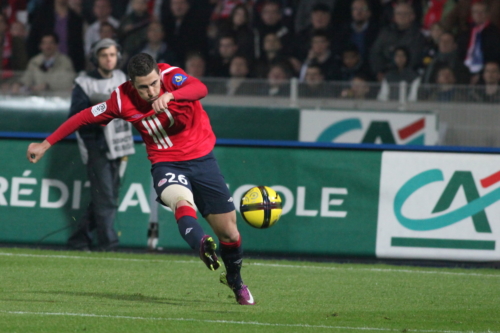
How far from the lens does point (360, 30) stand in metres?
16.4

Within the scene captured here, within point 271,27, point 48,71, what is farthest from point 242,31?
point 48,71

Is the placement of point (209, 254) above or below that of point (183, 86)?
below

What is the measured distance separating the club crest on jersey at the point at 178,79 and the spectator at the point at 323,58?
29.6 ft

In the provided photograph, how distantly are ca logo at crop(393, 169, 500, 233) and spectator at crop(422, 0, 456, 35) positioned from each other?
6.84 metres

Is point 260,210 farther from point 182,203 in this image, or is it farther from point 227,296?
point 227,296

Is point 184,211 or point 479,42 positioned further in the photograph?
point 479,42

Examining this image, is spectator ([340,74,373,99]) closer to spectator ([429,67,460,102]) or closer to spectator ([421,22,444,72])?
spectator ([429,67,460,102])

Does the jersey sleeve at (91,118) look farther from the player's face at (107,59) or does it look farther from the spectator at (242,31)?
the spectator at (242,31)

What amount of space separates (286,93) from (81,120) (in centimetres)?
823

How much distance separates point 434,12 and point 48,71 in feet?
23.6

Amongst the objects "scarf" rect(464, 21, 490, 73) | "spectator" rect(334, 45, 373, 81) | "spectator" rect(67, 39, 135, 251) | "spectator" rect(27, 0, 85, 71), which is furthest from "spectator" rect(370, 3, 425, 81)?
"spectator" rect(67, 39, 135, 251)

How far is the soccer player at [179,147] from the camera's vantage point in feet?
22.6

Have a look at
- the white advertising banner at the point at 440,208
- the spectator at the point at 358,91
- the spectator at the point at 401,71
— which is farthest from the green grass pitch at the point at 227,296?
the spectator at the point at 401,71

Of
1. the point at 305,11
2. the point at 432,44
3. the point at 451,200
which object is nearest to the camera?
the point at 451,200
